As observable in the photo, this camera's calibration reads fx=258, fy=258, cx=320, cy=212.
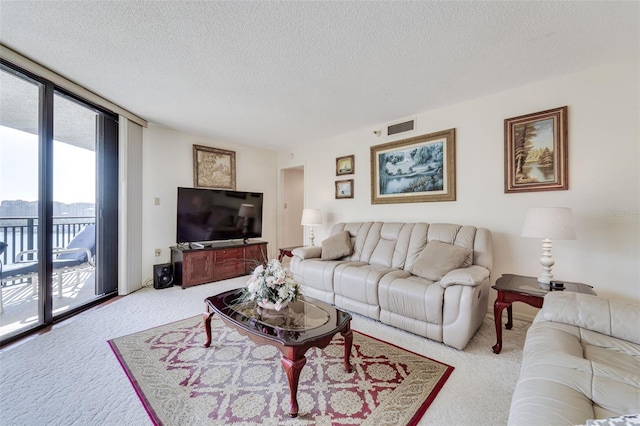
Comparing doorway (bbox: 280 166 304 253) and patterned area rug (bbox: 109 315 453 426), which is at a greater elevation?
doorway (bbox: 280 166 304 253)

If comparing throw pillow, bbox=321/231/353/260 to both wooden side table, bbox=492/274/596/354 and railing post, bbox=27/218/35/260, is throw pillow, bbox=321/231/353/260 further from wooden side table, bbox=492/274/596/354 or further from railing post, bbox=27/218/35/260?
railing post, bbox=27/218/35/260

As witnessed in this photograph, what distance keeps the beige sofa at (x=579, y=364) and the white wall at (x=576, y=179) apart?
120cm

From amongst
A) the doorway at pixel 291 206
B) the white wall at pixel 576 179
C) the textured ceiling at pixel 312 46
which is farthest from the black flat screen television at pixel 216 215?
the white wall at pixel 576 179

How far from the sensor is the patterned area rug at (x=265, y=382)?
1.44m

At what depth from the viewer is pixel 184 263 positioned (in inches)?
148

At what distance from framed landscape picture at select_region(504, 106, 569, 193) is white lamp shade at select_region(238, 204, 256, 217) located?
12.4ft

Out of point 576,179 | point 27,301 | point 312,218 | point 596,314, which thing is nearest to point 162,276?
point 27,301

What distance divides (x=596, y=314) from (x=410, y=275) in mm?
1456

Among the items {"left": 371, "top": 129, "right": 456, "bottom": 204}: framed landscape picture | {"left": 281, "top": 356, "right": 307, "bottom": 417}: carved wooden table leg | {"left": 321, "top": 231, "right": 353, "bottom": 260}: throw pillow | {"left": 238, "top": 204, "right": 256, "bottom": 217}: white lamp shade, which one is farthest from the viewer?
{"left": 238, "top": 204, "right": 256, "bottom": 217}: white lamp shade

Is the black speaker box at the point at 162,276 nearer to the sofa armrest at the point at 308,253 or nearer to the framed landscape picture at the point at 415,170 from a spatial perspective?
the sofa armrest at the point at 308,253

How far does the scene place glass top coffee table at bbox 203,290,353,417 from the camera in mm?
1455

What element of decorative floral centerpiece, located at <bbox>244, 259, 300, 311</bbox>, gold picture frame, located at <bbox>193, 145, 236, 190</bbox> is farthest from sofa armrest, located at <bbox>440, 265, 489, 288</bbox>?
gold picture frame, located at <bbox>193, 145, 236, 190</bbox>

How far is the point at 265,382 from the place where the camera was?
172 cm

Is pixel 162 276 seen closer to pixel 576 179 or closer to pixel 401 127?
pixel 401 127
